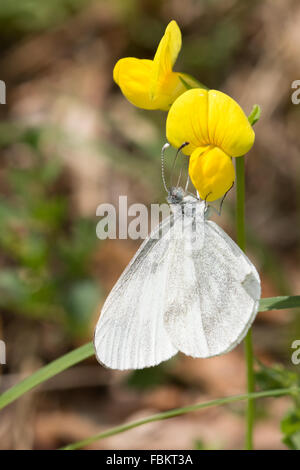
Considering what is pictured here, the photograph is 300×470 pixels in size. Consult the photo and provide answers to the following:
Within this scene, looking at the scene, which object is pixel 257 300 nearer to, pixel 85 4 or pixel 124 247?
pixel 124 247

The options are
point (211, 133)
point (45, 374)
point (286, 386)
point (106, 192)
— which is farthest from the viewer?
point (106, 192)

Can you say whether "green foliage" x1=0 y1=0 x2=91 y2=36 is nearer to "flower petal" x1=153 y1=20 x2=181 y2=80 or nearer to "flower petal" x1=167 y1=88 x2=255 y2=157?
"flower petal" x1=153 y1=20 x2=181 y2=80

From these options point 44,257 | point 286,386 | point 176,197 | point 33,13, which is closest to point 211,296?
point 176,197

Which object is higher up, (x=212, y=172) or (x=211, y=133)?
(x=211, y=133)

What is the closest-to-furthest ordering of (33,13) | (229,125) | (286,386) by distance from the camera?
(229,125) → (286,386) → (33,13)

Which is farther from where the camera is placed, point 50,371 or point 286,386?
point 286,386

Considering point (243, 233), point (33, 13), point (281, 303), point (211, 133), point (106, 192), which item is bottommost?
point (281, 303)

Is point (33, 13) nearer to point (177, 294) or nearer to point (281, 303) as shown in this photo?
point (177, 294)
